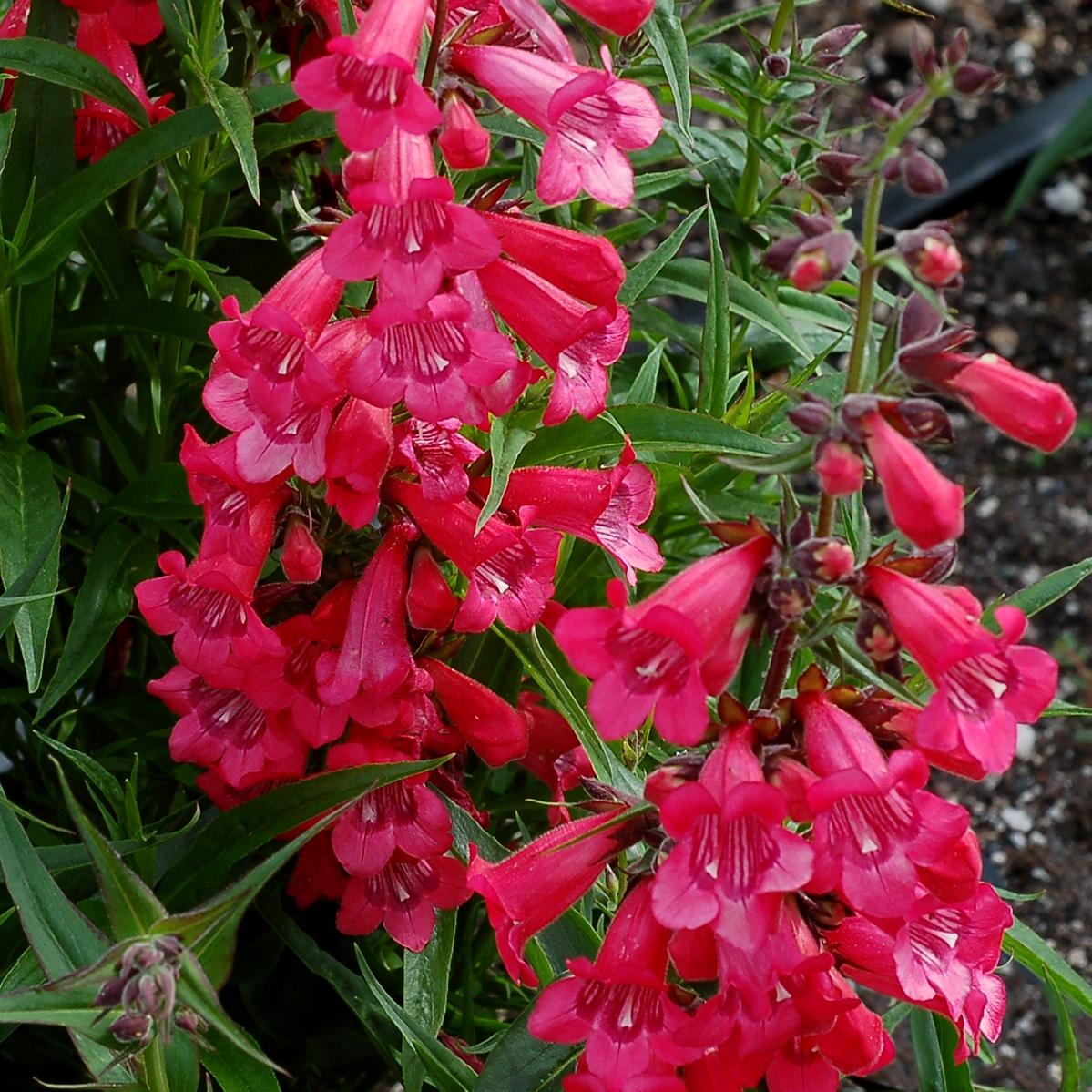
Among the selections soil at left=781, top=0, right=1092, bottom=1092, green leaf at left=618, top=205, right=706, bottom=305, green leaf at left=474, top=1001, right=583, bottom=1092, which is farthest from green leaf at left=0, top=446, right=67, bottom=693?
soil at left=781, top=0, right=1092, bottom=1092

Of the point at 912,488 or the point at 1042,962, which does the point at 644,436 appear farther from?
the point at 1042,962

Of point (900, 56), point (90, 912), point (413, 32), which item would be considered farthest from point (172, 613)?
point (900, 56)

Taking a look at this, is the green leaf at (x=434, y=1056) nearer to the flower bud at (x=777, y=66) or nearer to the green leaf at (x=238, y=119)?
the green leaf at (x=238, y=119)

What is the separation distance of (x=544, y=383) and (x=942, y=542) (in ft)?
1.84

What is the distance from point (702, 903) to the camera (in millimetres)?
1196

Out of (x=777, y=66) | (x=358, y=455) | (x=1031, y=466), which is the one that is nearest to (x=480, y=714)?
(x=358, y=455)

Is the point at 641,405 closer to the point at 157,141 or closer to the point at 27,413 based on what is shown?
the point at 157,141

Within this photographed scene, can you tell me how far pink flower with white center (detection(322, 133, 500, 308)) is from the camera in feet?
4.09

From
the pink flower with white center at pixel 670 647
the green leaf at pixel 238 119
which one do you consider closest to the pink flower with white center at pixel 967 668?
the pink flower with white center at pixel 670 647

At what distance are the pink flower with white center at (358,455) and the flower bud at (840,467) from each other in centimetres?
43

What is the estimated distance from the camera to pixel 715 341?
179 cm

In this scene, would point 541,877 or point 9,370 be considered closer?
point 541,877

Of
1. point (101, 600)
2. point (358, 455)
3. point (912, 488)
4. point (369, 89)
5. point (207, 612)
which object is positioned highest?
point (369, 89)

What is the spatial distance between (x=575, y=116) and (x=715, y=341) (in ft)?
1.58
